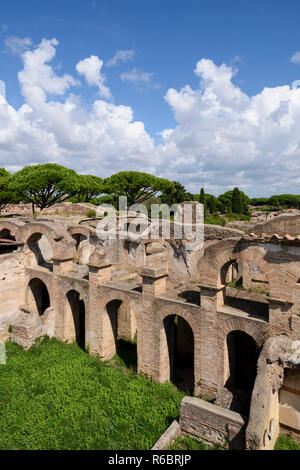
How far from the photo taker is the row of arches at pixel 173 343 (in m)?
8.99

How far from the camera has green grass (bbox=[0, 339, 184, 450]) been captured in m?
7.61

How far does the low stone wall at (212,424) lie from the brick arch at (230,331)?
1616 millimetres

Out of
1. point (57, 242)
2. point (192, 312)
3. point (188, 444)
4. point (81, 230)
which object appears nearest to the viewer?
point (188, 444)

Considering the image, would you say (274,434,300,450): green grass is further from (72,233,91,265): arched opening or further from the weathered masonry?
(72,233,91,265): arched opening

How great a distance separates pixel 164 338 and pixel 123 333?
4.30 meters

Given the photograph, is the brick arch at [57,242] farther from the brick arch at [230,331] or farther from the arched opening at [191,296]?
the brick arch at [230,331]

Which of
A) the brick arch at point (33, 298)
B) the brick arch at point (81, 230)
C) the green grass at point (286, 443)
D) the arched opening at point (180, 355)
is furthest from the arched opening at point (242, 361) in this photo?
the brick arch at point (81, 230)

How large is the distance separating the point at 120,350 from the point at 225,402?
225 inches

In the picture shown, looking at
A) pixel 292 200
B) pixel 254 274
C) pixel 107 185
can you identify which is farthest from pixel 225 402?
pixel 292 200

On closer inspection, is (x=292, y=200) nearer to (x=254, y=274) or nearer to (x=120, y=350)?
(x=254, y=274)

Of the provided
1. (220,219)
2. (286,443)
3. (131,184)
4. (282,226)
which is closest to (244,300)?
(282,226)

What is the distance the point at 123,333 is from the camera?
1361 centimetres

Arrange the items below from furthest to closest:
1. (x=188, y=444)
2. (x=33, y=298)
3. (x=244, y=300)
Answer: (x=33, y=298) → (x=244, y=300) → (x=188, y=444)

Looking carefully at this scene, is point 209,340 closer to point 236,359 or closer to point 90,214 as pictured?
point 236,359
